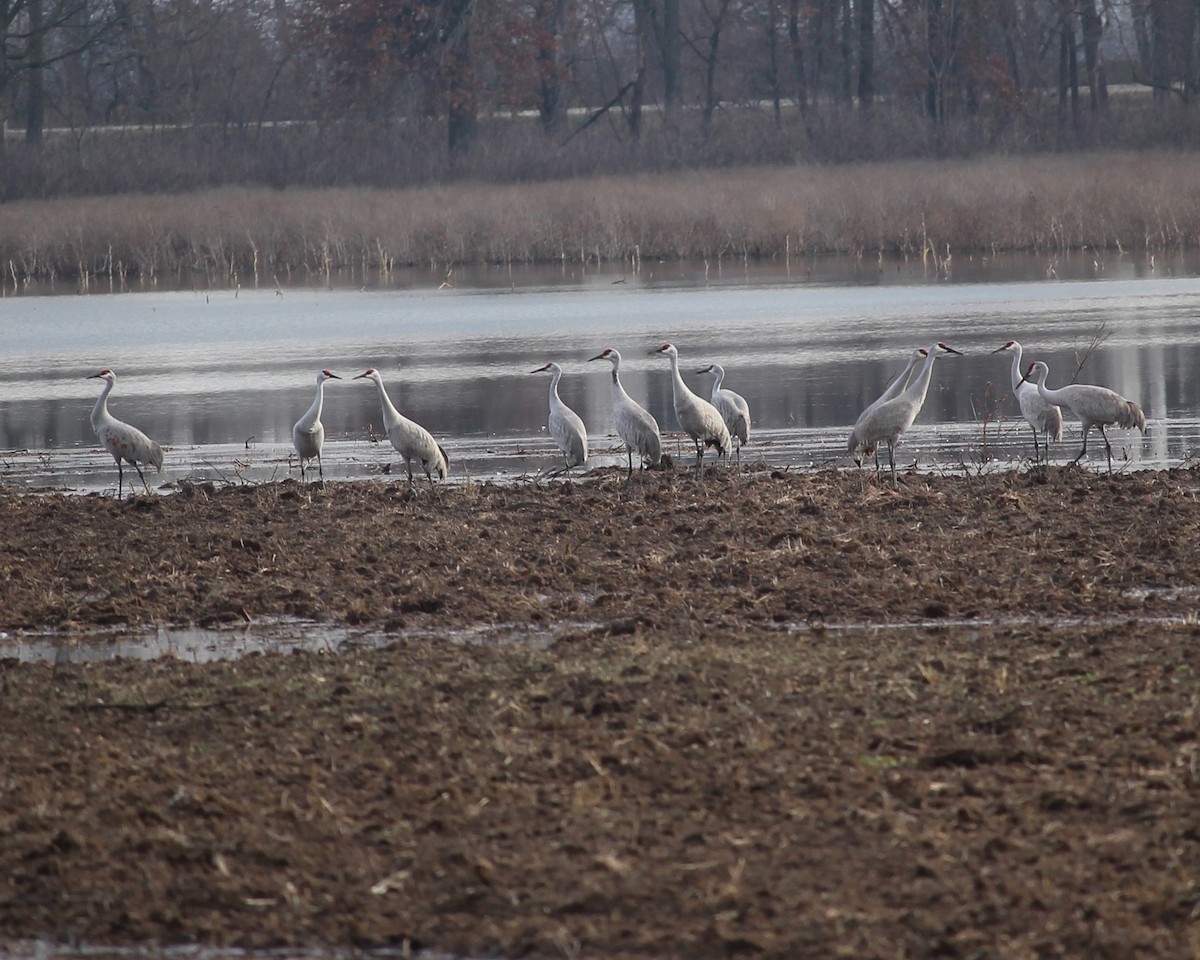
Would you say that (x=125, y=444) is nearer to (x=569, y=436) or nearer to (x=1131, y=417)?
(x=569, y=436)

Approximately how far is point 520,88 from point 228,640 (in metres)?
44.2

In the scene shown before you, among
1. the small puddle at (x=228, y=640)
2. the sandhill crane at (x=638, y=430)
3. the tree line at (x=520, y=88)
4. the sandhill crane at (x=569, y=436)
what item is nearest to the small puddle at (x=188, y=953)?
the small puddle at (x=228, y=640)

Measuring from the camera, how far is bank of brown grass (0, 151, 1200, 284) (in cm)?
3188

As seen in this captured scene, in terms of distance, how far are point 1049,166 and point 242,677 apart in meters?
36.7

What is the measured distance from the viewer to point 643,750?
5.47 m

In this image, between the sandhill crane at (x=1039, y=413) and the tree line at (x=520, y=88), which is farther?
the tree line at (x=520, y=88)

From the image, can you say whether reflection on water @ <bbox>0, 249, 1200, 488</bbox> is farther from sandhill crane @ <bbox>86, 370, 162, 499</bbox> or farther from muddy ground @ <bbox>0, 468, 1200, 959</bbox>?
muddy ground @ <bbox>0, 468, 1200, 959</bbox>

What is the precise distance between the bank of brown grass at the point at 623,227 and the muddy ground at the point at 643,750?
2376 centimetres

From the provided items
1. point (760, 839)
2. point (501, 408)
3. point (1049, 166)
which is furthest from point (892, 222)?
point (760, 839)

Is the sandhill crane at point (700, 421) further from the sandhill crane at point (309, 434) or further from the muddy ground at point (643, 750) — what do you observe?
the muddy ground at point (643, 750)

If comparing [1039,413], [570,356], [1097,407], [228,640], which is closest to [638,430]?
[1039,413]

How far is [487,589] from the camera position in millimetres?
8203

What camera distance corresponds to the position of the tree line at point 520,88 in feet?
154

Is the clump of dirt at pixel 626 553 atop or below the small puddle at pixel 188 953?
atop
